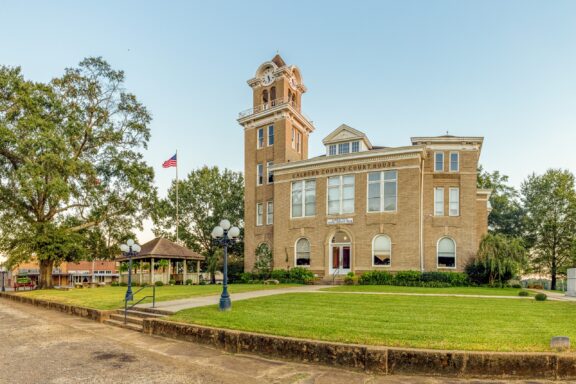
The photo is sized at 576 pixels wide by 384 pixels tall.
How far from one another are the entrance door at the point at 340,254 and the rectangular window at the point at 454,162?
9011 millimetres

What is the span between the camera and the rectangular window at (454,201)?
86.6ft

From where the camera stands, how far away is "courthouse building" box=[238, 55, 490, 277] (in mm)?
25953

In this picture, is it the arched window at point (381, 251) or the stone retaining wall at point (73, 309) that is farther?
the arched window at point (381, 251)

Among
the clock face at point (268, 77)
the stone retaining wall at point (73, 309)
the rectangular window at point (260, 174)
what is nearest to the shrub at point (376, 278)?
the rectangular window at point (260, 174)

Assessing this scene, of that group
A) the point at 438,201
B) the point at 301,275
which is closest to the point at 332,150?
the point at 438,201

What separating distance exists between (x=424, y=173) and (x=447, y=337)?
20.8 metres

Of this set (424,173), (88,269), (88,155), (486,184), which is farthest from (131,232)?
(88,269)

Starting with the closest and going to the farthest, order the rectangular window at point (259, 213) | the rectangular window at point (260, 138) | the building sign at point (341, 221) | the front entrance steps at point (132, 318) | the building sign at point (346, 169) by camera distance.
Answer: the front entrance steps at point (132, 318) < the building sign at point (346, 169) < the building sign at point (341, 221) < the rectangular window at point (259, 213) < the rectangular window at point (260, 138)

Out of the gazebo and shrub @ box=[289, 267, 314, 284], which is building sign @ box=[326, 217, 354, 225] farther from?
the gazebo

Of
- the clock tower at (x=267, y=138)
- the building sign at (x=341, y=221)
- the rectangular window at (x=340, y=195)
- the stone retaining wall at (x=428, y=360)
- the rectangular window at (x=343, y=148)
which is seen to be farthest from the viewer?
the clock tower at (x=267, y=138)

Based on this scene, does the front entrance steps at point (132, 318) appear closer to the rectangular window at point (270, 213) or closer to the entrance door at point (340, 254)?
the entrance door at point (340, 254)

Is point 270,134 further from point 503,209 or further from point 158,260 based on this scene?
point 503,209

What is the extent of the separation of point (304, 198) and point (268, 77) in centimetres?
1265

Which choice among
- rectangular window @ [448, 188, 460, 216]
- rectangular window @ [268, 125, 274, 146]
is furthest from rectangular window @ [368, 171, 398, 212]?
rectangular window @ [268, 125, 274, 146]
